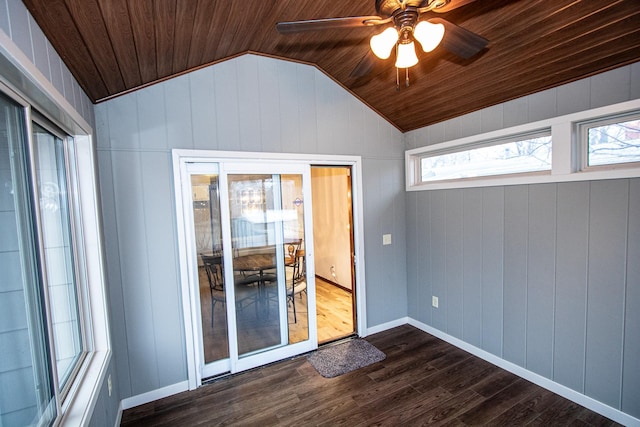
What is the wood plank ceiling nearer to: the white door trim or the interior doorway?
the white door trim

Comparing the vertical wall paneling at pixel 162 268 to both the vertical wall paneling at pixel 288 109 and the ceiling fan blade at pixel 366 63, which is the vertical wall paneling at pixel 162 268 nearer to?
the vertical wall paneling at pixel 288 109

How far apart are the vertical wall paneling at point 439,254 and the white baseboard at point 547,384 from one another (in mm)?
197

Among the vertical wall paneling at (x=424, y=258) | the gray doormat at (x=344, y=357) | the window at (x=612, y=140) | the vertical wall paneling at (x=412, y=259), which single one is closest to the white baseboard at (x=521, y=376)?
the vertical wall paneling at (x=424, y=258)

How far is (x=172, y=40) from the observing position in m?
2.06

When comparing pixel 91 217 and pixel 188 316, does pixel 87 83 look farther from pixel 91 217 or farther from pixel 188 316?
pixel 188 316

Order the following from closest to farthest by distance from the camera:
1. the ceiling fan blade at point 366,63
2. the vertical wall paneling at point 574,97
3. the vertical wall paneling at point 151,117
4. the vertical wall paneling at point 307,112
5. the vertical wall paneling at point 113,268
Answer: the ceiling fan blade at point 366,63 → the vertical wall paneling at point 574,97 → the vertical wall paneling at point 113,268 → the vertical wall paneling at point 151,117 → the vertical wall paneling at point 307,112

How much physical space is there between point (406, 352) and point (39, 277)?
10.5ft

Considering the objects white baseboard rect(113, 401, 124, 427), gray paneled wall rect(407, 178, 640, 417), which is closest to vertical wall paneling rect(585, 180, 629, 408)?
gray paneled wall rect(407, 178, 640, 417)

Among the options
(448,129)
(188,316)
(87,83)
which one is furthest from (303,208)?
(87,83)

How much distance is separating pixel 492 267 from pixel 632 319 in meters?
1.01

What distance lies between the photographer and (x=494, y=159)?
2971mm

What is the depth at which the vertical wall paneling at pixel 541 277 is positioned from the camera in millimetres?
2494

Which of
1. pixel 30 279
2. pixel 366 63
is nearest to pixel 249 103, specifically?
pixel 366 63

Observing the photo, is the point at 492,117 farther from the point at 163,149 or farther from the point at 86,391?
the point at 86,391
